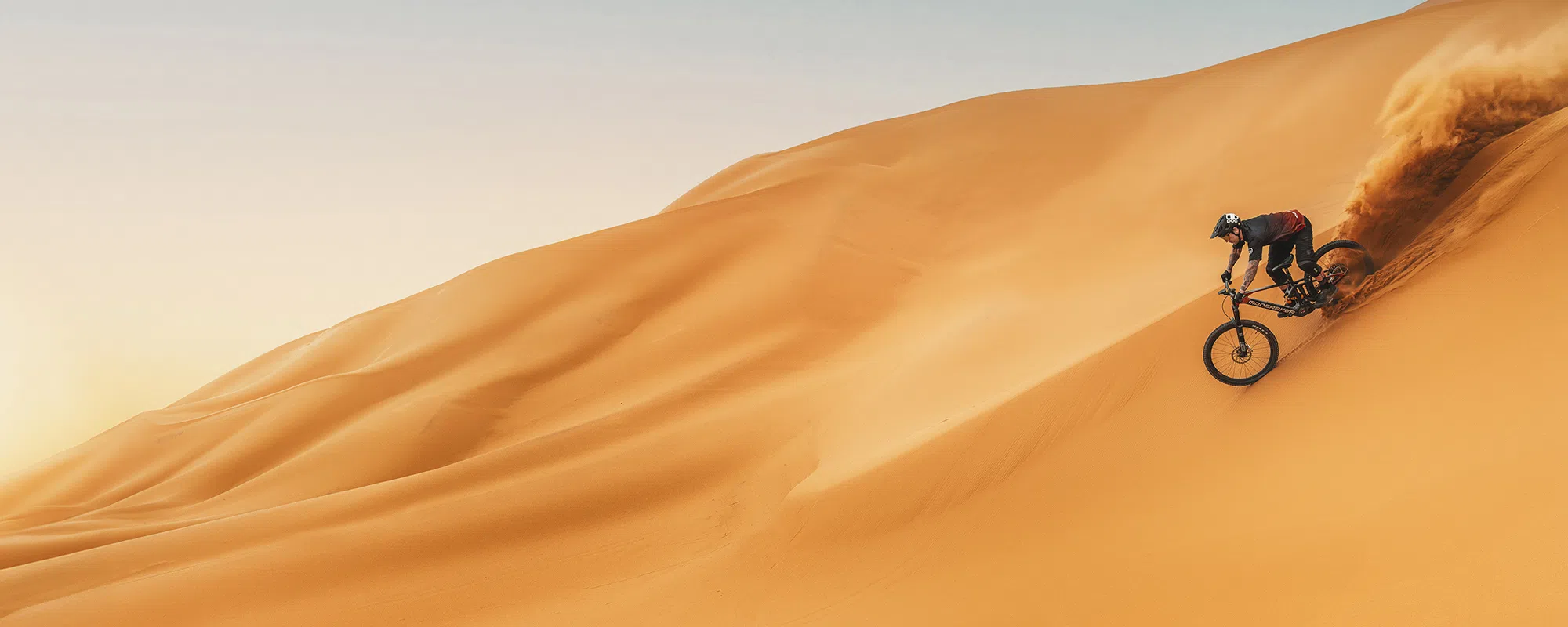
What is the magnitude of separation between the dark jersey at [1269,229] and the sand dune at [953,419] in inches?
34.8

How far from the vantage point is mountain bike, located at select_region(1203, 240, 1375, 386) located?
7195 mm

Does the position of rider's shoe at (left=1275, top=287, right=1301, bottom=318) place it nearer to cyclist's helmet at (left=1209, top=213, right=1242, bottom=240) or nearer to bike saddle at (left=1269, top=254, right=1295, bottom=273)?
bike saddle at (left=1269, top=254, right=1295, bottom=273)

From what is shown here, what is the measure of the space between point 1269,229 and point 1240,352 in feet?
3.34

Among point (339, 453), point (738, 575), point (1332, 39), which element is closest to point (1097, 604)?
point (738, 575)

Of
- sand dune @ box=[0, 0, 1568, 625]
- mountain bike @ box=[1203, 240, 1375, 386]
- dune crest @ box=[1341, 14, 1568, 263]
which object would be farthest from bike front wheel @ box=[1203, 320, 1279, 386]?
dune crest @ box=[1341, 14, 1568, 263]

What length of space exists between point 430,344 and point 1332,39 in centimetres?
1770

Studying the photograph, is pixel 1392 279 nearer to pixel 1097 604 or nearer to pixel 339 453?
pixel 1097 604

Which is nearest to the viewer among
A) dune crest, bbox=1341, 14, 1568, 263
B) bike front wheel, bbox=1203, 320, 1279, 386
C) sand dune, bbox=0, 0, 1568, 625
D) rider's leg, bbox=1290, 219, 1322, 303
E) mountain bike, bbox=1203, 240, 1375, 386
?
sand dune, bbox=0, 0, 1568, 625

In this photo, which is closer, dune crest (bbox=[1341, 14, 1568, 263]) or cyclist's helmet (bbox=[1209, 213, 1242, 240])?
cyclist's helmet (bbox=[1209, 213, 1242, 240])

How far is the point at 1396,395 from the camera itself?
6414 millimetres

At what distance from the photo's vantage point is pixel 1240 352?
7.44m

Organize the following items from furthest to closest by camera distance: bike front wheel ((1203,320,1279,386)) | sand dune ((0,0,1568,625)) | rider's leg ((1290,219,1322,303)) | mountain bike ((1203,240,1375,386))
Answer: bike front wheel ((1203,320,1279,386)) → mountain bike ((1203,240,1375,386)) → rider's leg ((1290,219,1322,303)) → sand dune ((0,0,1568,625))

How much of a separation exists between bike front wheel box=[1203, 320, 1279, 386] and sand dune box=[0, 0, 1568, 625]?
0.19 metres

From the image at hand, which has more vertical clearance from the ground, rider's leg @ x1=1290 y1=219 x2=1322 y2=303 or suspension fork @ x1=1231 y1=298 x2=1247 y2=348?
rider's leg @ x1=1290 y1=219 x2=1322 y2=303
